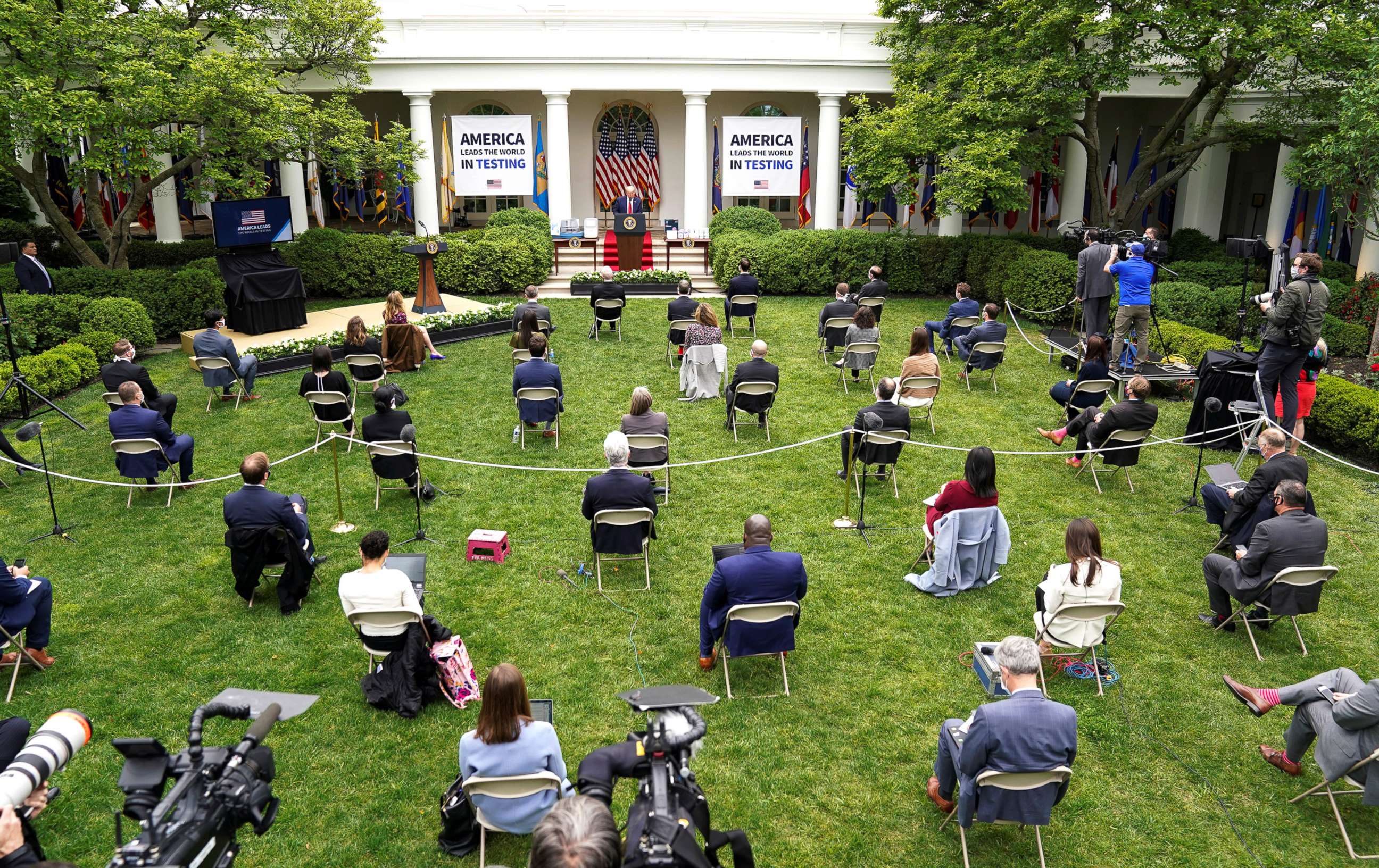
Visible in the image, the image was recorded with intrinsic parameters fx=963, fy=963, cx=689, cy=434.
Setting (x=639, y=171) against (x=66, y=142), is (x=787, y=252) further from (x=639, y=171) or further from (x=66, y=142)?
(x=66, y=142)

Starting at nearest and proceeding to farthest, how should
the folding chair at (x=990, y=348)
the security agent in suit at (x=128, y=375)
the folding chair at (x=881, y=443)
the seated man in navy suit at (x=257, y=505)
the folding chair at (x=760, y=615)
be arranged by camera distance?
the folding chair at (x=760, y=615)
the seated man in navy suit at (x=257, y=505)
the folding chair at (x=881, y=443)
the security agent in suit at (x=128, y=375)
the folding chair at (x=990, y=348)

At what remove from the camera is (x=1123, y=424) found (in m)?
9.99

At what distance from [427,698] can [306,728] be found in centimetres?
80

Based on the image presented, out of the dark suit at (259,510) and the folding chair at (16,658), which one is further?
the dark suit at (259,510)

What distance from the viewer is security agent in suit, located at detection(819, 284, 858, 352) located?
14969 mm

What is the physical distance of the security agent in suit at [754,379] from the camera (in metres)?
11.4

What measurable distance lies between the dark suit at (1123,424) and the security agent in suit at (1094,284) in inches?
163

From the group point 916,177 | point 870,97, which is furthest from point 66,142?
point 870,97

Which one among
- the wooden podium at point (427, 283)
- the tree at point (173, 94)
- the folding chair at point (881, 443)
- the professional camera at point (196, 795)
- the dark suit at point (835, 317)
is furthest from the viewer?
the wooden podium at point (427, 283)

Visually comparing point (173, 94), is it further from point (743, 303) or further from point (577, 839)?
point (577, 839)

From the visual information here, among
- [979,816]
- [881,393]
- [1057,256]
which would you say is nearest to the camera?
[979,816]

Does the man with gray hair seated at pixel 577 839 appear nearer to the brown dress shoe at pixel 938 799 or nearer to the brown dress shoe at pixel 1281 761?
the brown dress shoe at pixel 938 799

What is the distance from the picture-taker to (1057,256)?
1730 centimetres

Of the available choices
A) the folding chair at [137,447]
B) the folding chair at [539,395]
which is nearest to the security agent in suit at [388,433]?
the folding chair at [539,395]
